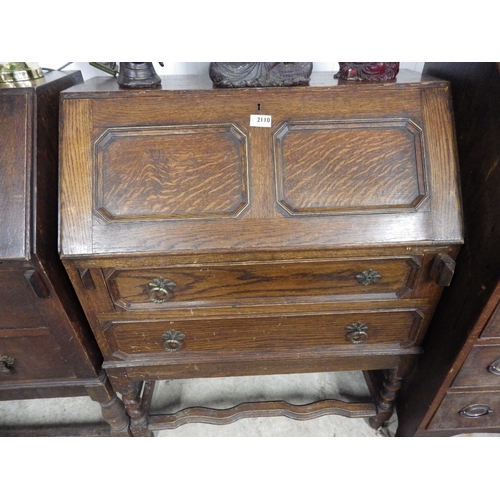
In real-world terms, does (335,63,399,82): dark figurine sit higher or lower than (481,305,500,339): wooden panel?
higher

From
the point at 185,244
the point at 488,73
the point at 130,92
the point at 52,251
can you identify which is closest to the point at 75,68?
the point at 130,92

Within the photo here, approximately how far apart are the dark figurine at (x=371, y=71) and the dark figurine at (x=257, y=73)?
0.12 meters

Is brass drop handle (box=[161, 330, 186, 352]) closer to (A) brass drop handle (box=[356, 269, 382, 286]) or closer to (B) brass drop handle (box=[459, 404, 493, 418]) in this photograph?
(A) brass drop handle (box=[356, 269, 382, 286])

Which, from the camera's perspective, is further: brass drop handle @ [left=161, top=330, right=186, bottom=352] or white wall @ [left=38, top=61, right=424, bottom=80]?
white wall @ [left=38, top=61, right=424, bottom=80]

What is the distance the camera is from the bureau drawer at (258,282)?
0.92 meters

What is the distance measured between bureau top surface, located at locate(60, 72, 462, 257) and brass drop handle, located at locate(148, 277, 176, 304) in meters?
0.11

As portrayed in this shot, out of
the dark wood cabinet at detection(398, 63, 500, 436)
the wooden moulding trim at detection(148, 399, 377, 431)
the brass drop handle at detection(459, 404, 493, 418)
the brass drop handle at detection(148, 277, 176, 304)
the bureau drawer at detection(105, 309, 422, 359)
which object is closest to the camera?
the dark wood cabinet at detection(398, 63, 500, 436)

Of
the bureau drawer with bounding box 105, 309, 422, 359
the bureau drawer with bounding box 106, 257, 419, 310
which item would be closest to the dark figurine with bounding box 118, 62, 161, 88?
the bureau drawer with bounding box 106, 257, 419, 310

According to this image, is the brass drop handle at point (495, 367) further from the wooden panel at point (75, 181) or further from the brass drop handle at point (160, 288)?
the wooden panel at point (75, 181)

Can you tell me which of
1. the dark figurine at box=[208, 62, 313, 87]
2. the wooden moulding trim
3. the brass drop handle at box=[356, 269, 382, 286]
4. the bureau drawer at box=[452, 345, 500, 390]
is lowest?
the wooden moulding trim

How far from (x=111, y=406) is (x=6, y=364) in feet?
1.22

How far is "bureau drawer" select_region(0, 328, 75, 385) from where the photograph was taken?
3.38 ft

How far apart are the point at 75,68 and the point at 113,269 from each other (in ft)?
2.77

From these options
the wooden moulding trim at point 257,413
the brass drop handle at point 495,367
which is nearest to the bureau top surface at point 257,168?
the brass drop handle at point 495,367
